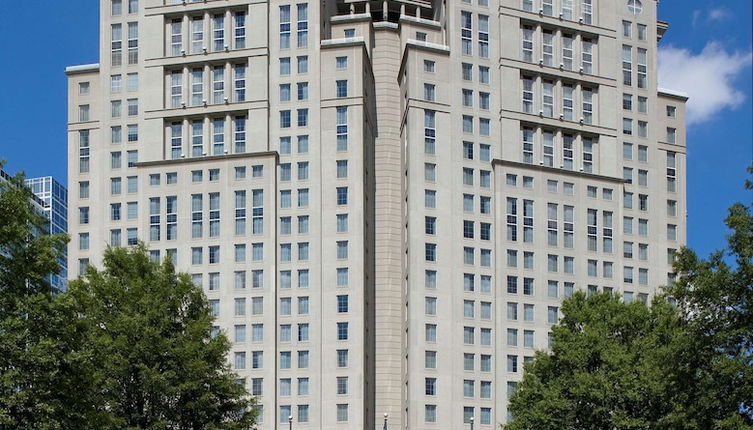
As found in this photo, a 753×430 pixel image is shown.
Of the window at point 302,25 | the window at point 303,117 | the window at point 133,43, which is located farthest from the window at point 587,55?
the window at point 133,43

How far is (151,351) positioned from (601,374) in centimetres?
3131

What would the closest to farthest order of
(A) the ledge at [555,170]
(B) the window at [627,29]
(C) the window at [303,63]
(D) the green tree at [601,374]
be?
(D) the green tree at [601,374] < (C) the window at [303,63] < (A) the ledge at [555,170] < (B) the window at [627,29]

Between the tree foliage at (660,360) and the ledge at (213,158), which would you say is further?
the ledge at (213,158)

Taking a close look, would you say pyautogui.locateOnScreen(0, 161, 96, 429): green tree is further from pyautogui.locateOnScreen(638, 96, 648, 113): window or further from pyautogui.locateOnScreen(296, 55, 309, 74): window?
pyautogui.locateOnScreen(638, 96, 648, 113): window

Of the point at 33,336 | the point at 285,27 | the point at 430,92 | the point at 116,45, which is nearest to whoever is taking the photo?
the point at 33,336

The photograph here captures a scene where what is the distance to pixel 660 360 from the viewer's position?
8238 cm

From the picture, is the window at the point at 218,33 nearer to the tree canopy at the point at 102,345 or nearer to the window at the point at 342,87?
the window at the point at 342,87

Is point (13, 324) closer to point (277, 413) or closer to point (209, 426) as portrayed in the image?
point (209, 426)

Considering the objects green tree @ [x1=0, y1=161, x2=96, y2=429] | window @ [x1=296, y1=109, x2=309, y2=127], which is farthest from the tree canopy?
window @ [x1=296, y1=109, x2=309, y2=127]

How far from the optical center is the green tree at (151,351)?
269 feet

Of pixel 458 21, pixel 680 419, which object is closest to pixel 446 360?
pixel 458 21

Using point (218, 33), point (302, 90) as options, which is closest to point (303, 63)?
point (302, 90)

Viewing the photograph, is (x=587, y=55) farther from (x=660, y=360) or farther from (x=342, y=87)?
(x=660, y=360)

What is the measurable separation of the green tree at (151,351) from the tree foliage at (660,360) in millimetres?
23268
